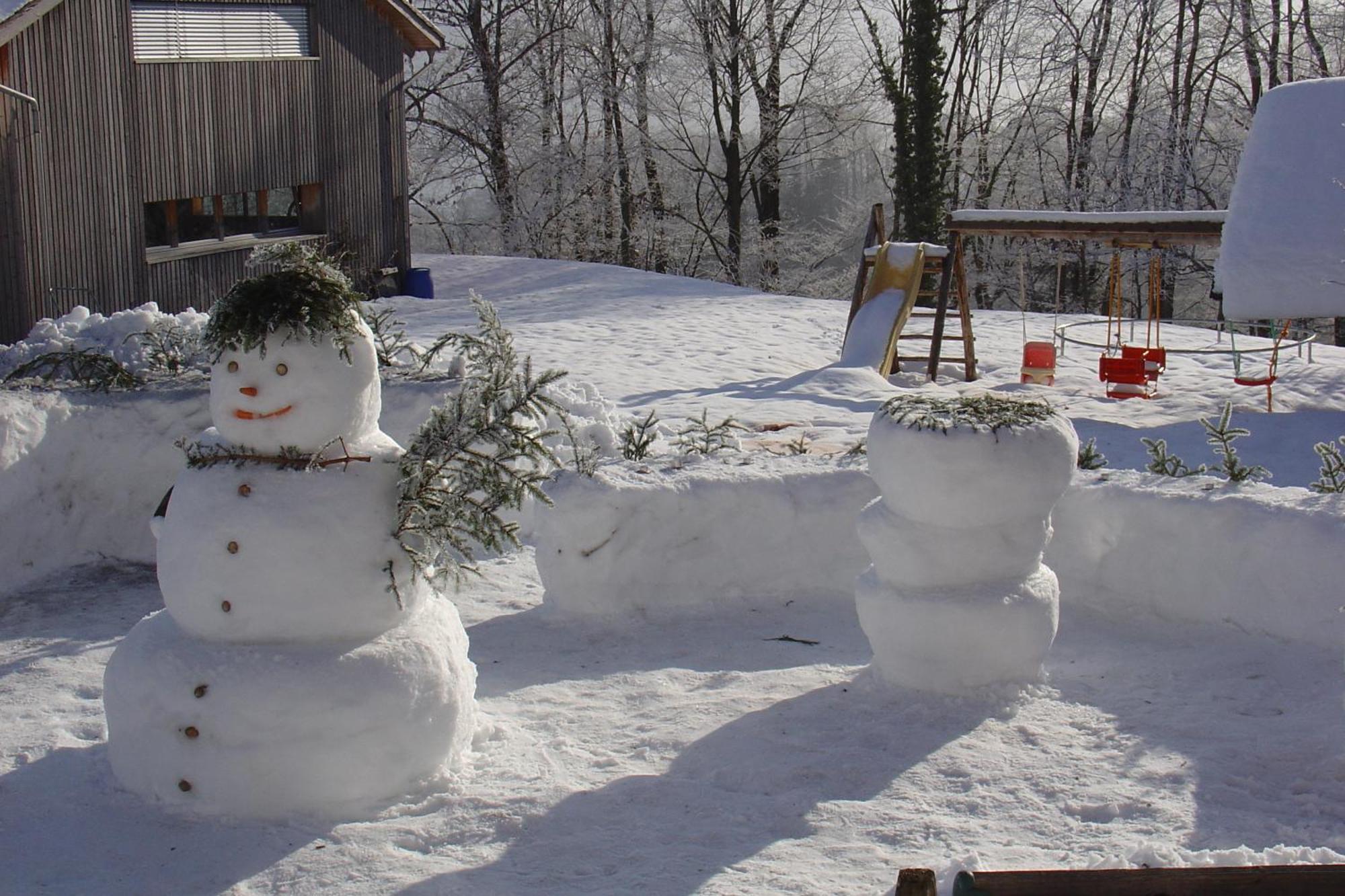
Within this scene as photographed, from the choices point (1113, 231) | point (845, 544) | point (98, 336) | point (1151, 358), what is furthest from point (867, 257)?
point (98, 336)

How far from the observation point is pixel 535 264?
22.4 m

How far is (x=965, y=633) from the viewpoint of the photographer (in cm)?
525

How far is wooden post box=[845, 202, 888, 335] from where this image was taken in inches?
612

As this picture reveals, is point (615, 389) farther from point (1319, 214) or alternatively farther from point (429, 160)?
point (429, 160)

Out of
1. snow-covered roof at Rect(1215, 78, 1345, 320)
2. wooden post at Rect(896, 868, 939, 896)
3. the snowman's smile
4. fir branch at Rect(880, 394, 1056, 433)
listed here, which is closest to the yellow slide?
snow-covered roof at Rect(1215, 78, 1345, 320)

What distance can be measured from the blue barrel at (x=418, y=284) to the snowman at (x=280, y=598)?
50.2ft

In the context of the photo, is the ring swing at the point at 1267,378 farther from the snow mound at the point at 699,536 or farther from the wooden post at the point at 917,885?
the wooden post at the point at 917,885

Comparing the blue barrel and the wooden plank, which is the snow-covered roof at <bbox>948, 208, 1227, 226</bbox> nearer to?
the blue barrel

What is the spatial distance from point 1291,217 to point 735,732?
981 centimetres

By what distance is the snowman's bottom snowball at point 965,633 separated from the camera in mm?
5254

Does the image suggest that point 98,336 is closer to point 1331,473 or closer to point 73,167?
point 73,167

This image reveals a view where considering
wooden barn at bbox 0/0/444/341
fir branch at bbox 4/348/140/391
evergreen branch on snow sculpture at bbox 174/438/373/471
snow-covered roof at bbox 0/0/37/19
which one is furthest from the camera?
wooden barn at bbox 0/0/444/341

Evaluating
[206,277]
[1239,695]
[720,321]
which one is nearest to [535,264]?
[720,321]

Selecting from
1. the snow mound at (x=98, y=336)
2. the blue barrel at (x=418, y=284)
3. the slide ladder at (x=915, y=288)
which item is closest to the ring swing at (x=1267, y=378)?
the slide ladder at (x=915, y=288)
